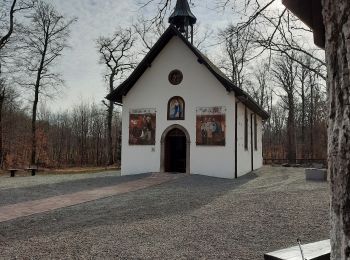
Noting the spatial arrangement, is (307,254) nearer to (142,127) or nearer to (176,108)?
(176,108)

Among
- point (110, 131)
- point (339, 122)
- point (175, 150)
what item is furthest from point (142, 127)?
point (339, 122)

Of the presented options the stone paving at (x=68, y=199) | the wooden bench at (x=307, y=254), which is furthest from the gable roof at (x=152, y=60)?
the wooden bench at (x=307, y=254)

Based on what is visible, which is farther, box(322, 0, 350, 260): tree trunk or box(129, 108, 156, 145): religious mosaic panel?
box(129, 108, 156, 145): religious mosaic panel

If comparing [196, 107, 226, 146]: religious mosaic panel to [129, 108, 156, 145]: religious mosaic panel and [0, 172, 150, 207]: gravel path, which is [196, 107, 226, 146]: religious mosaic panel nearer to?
[129, 108, 156, 145]: religious mosaic panel

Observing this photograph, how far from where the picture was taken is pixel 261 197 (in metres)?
11.9

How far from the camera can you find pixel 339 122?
1219 millimetres

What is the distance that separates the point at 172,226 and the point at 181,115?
11.6 meters

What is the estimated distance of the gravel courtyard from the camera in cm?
632

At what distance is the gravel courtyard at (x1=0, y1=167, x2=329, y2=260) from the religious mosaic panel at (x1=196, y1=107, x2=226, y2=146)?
529 cm

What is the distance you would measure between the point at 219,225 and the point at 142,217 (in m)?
2.06

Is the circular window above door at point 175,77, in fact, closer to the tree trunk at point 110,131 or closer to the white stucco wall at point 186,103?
the white stucco wall at point 186,103

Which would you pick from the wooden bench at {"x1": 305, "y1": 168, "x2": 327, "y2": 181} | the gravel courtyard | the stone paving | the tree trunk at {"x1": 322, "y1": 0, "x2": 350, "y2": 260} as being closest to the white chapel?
the stone paving

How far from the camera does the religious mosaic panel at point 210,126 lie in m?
18.3

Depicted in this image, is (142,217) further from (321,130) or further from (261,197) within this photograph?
(321,130)
